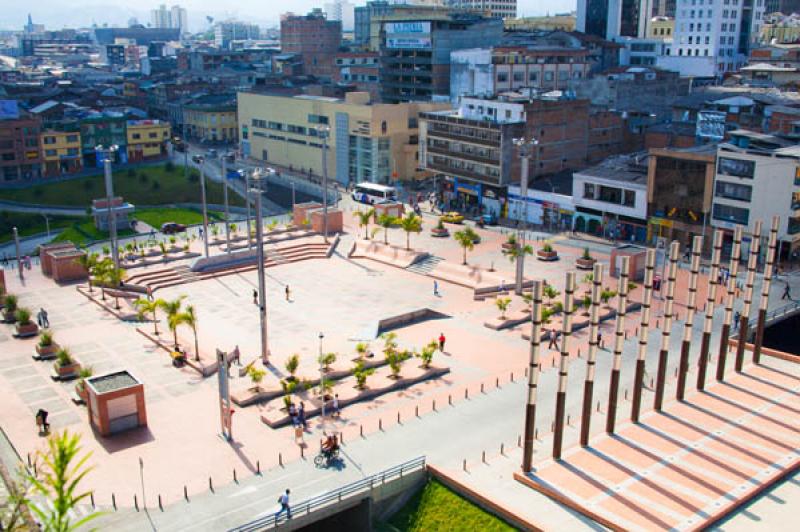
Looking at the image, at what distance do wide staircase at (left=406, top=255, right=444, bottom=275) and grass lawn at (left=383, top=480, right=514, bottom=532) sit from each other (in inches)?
1420

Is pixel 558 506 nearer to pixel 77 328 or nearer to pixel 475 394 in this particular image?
pixel 475 394

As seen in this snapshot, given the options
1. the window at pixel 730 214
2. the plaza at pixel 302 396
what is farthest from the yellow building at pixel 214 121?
the window at pixel 730 214

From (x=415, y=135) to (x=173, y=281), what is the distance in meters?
50.9

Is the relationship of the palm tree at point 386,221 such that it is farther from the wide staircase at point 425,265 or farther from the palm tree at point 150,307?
the palm tree at point 150,307

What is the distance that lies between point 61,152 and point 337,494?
310 feet

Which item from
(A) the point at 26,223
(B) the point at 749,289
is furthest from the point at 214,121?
(B) the point at 749,289

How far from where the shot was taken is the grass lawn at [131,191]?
332 feet

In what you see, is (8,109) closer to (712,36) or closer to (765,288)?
(765,288)

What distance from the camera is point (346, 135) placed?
110 meters

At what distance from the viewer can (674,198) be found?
243 feet

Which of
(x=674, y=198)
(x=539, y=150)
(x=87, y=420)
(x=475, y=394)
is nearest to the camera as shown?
(x=87, y=420)

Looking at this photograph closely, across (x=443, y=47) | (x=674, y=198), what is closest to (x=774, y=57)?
(x=443, y=47)

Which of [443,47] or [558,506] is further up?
[443,47]

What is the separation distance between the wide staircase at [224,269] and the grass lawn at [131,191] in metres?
27.4
